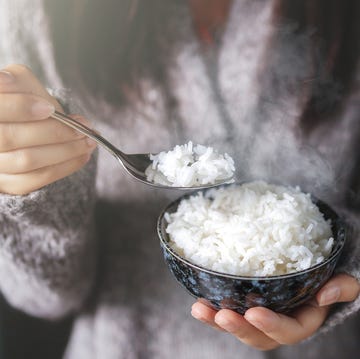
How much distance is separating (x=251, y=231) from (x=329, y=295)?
19cm

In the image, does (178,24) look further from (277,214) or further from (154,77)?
(277,214)

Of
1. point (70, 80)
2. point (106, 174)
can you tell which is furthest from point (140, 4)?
point (106, 174)

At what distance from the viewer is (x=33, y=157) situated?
711 mm

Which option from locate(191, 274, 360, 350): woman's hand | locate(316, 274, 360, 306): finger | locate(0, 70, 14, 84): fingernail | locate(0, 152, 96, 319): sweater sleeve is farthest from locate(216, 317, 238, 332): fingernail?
locate(0, 70, 14, 84): fingernail

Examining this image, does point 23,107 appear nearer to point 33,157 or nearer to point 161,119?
point 33,157

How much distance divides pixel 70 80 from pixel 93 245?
13.7 inches

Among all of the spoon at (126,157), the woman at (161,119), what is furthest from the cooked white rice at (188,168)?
the woman at (161,119)

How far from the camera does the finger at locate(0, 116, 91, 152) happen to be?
687mm

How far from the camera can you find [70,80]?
0.81m

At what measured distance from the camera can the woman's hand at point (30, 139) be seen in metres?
0.67

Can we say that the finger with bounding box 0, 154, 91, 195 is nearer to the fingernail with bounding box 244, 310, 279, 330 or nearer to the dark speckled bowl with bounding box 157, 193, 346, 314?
the dark speckled bowl with bounding box 157, 193, 346, 314

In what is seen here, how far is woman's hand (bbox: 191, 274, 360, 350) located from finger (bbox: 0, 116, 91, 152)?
0.37 meters

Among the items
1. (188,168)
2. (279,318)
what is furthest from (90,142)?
(279,318)

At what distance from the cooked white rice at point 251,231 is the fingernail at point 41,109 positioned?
0.26 meters
